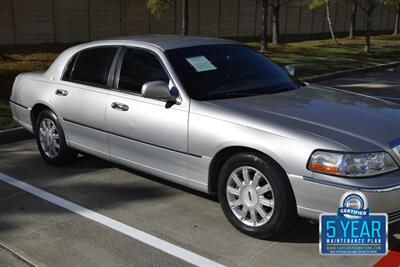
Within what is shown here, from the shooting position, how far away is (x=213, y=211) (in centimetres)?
466

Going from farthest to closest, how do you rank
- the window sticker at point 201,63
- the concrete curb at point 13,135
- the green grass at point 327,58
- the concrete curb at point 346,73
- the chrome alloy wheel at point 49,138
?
1. the green grass at point 327,58
2. the concrete curb at point 346,73
3. the concrete curb at point 13,135
4. the chrome alloy wheel at point 49,138
5. the window sticker at point 201,63

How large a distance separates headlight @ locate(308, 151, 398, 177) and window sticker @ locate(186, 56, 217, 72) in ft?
5.03

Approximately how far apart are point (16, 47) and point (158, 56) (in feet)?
51.7

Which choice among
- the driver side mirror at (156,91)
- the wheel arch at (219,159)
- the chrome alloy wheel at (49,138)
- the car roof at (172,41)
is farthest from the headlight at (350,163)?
the chrome alloy wheel at (49,138)

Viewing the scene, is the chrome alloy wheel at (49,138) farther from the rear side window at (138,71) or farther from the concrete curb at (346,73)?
the concrete curb at (346,73)

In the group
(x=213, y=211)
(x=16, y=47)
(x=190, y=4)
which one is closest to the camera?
(x=213, y=211)

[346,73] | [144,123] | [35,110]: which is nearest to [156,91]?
[144,123]

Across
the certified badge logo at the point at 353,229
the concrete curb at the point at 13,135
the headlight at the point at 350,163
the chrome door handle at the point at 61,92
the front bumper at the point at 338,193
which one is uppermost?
the chrome door handle at the point at 61,92

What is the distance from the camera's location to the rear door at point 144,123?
444cm

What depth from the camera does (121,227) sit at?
4.33m

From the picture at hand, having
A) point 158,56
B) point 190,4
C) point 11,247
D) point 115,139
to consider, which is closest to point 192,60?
point 158,56

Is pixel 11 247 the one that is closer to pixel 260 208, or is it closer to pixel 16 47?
pixel 260 208

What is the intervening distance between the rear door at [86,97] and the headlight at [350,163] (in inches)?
93.6

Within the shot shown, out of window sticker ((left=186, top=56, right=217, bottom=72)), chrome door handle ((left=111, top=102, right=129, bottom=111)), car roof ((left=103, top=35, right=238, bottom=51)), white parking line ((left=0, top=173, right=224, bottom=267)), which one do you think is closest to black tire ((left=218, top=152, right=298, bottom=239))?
white parking line ((left=0, top=173, right=224, bottom=267))
